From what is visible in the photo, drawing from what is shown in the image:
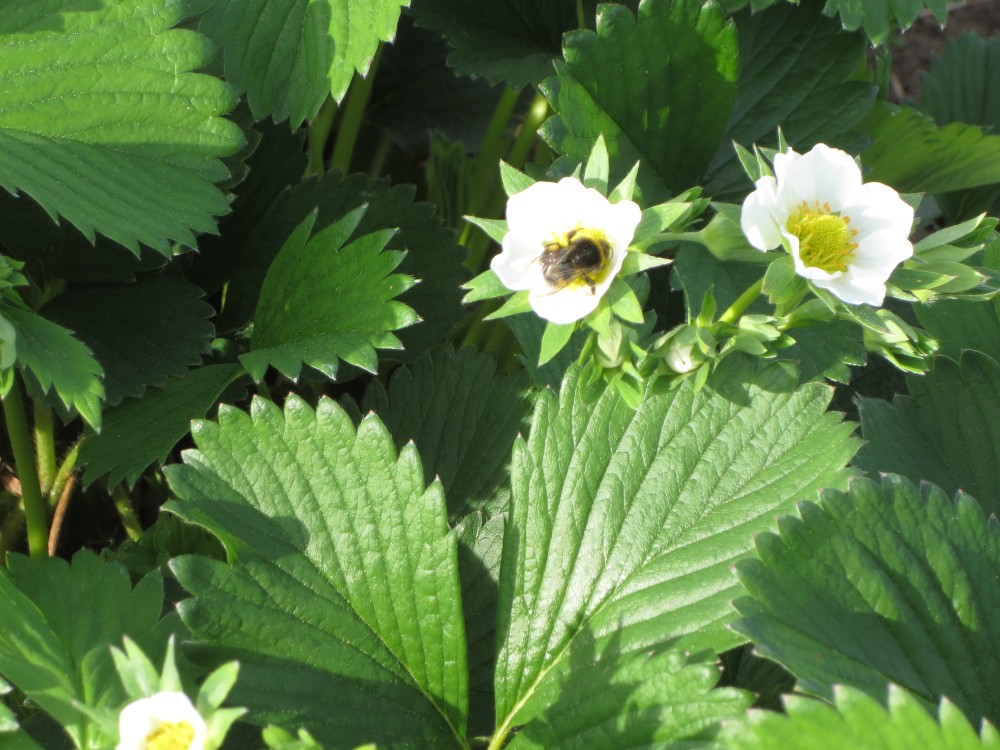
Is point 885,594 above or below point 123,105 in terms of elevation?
below

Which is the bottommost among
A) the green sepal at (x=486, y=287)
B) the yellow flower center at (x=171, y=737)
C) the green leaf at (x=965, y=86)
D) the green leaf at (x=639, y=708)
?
the green leaf at (x=639, y=708)

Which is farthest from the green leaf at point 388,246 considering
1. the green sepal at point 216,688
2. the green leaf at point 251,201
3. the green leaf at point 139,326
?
the green sepal at point 216,688

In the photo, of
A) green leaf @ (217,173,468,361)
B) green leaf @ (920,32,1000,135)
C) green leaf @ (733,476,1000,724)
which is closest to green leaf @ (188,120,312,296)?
green leaf @ (217,173,468,361)

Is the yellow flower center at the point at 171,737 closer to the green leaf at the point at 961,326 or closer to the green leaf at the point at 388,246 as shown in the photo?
the green leaf at the point at 388,246

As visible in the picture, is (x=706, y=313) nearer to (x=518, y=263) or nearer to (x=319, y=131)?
(x=518, y=263)

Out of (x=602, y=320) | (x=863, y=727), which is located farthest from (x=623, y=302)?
(x=863, y=727)

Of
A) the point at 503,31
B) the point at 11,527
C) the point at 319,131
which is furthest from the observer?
the point at 319,131

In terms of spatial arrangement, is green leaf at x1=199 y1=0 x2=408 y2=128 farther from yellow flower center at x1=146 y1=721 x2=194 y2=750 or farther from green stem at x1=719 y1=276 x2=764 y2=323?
yellow flower center at x1=146 y1=721 x2=194 y2=750
